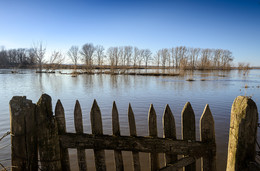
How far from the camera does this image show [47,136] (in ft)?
5.82

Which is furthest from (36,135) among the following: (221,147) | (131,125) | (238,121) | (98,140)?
(221,147)

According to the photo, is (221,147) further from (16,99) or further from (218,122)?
(16,99)

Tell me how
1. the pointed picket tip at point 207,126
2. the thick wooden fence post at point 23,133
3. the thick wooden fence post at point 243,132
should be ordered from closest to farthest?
the thick wooden fence post at point 243,132 → the thick wooden fence post at point 23,133 → the pointed picket tip at point 207,126

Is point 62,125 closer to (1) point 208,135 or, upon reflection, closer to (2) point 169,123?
(2) point 169,123

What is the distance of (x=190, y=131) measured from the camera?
6.06 feet

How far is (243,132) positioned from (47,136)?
2.11 metres

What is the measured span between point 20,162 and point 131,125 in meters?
1.34

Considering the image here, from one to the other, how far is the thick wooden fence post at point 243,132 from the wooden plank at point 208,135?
0.23 meters

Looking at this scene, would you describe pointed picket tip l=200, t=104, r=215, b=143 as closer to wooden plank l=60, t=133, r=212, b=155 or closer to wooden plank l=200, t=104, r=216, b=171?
wooden plank l=200, t=104, r=216, b=171

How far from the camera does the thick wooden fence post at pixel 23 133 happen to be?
1.68 meters

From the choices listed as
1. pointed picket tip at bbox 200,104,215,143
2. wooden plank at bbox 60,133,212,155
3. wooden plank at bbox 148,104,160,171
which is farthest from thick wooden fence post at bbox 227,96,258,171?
wooden plank at bbox 148,104,160,171

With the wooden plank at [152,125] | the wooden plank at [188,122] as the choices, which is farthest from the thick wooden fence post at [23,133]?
the wooden plank at [188,122]

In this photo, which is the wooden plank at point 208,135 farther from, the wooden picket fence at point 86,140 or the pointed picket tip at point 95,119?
the pointed picket tip at point 95,119

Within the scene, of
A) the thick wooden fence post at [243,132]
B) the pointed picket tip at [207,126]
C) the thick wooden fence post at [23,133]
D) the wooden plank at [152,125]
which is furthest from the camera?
the wooden plank at [152,125]
